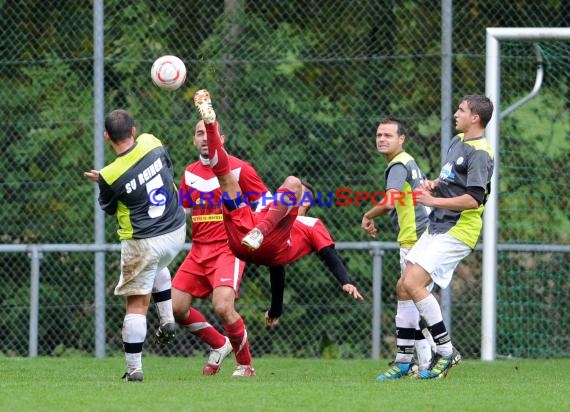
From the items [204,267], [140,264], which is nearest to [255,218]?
[204,267]

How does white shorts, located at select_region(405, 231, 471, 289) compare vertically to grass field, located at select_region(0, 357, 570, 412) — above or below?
above

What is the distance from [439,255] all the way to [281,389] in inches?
62.2

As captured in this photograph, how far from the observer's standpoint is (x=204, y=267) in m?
9.30

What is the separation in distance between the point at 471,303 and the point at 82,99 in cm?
421

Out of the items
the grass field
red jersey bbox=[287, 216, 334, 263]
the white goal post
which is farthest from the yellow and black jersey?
the white goal post

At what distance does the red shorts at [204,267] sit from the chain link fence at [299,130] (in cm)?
216

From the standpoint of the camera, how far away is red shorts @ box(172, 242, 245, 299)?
9141mm

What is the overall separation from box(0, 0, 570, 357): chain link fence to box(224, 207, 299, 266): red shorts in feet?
8.82

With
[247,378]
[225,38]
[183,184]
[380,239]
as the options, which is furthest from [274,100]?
[247,378]

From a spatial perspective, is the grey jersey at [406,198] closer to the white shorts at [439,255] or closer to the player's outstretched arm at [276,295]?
the white shorts at [439,255]

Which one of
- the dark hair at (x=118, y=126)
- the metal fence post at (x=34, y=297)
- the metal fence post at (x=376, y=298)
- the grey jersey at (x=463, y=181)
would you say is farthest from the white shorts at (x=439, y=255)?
the metal fence post at (x=34, y=297)

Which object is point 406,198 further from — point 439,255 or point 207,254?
point 207,254

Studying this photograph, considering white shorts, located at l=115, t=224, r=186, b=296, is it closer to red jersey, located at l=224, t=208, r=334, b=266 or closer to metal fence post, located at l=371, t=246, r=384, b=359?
red jersey, located at l=224, t=208, r=334, b=266

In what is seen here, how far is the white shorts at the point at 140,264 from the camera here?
8.15 metres
